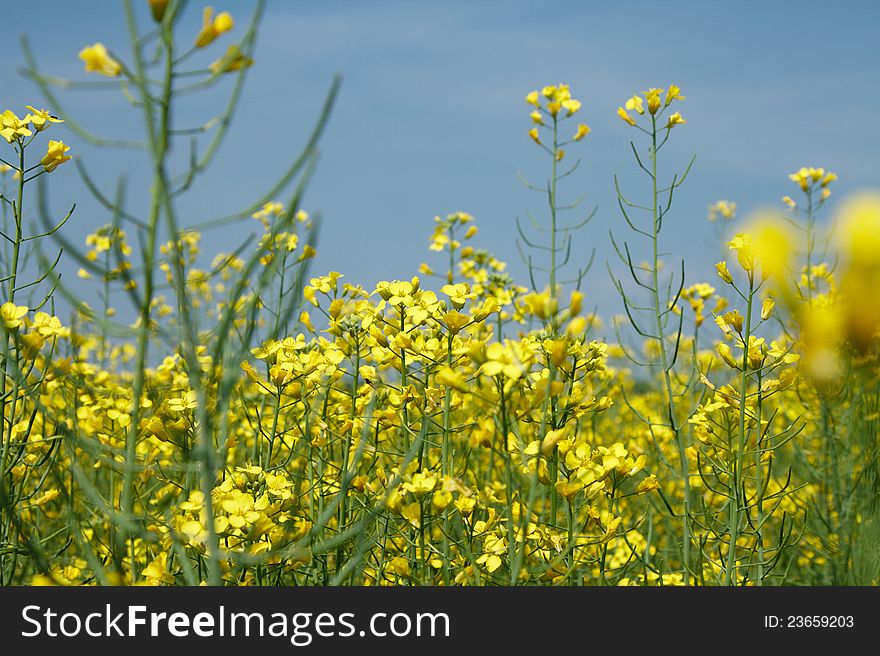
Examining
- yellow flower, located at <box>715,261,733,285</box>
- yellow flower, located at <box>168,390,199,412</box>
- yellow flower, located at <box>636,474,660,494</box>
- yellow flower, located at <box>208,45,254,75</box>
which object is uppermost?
yellow flower, located at <box>715,261,733,285</box>

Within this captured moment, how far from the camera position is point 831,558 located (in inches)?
119

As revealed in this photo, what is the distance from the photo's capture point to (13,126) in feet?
6.91

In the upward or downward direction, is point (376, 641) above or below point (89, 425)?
below

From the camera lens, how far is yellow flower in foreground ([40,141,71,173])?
6.78ft

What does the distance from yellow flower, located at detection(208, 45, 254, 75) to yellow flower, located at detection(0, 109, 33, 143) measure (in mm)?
1344

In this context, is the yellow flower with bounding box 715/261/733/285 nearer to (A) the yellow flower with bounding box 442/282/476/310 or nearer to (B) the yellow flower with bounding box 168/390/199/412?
(A) the yellow flower with bounding box 442/282/476/310

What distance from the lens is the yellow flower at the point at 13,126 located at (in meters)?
2.09

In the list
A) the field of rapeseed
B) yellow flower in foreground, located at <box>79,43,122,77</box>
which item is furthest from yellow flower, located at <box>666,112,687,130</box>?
yellow flower in foreground, located at <box>79,43,122,77</box>

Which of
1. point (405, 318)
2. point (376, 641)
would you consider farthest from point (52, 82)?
point (405, 318)

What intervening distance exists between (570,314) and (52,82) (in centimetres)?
84

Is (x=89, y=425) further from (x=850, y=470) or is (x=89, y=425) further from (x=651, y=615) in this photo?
(x=850, y=470)

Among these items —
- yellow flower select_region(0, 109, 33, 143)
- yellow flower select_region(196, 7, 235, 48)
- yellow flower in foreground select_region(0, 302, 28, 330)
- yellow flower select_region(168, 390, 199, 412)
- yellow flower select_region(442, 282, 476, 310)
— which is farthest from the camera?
yellow flower select_region(0, 109, 33, 143)

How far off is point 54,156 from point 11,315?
64cm

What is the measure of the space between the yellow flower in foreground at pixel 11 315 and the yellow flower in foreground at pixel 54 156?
1.90 feet
